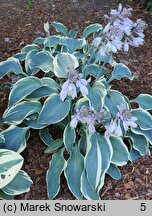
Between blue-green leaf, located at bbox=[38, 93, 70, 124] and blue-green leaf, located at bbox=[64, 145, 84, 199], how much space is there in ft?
0.76

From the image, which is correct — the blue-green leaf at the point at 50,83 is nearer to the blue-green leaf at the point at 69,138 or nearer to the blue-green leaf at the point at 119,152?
the blue-green leaf at the point at 69,138

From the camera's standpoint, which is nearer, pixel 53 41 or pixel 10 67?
pixel 10 67

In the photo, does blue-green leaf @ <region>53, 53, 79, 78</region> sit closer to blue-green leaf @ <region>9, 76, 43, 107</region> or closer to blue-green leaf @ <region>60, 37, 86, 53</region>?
blue-green leaf @ <region>9, 76, 43, 107</region>

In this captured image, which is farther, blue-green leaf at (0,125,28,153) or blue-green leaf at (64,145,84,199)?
blue-green leaf at (0,125,28,153)

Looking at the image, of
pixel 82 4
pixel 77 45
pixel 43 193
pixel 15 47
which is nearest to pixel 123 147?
pixel 43 193

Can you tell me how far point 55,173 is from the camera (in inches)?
102

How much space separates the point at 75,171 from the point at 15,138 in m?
0.44

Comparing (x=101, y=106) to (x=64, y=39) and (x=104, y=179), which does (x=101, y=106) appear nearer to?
(x=104, y=179)

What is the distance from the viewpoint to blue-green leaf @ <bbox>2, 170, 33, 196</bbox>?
2.45 metres

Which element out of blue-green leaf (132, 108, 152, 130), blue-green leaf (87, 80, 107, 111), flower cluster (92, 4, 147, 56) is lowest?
blue-green leaf (132, 108, 152, 130)

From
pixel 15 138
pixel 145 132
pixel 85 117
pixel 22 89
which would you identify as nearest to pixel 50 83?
pixel 22 89

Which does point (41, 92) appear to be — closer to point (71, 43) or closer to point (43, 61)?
point (43, 61)

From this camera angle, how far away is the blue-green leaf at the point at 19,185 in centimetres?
245

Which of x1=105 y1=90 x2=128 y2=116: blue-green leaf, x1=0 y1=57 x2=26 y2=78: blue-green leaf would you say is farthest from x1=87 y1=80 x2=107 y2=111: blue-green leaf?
x1=0 y1=57 x2=26 y2=78: blue-green leaf
